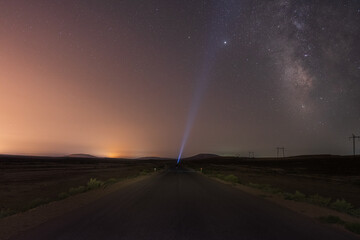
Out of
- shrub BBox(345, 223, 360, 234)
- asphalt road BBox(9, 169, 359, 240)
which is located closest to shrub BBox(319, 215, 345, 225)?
asphalt road BBox(9, 169, 359, 240)

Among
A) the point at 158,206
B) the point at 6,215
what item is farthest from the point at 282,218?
the point at 6,215

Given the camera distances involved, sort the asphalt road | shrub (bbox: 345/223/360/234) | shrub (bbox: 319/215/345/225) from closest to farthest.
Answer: the asphalt road → shrub (bbox: 345/223/360/234) → shrub (bbox: 319/215/345/225)

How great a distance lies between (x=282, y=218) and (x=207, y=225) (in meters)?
2.98

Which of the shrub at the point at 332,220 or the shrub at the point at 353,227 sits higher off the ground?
the shrub at the point at 353,227

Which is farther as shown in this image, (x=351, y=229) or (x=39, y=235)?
(x=351, y=229)

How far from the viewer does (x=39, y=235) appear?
718cm

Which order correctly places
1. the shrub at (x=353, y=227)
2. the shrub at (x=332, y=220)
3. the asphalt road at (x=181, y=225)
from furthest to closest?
the shrub at (x=332, y=220)
the shrub at (x=353, y=227)
the asphalt road at (x=181, y=225)

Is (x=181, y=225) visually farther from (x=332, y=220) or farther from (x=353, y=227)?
(x=332, y=220)

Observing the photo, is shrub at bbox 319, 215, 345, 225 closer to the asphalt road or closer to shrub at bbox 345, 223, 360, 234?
the asphalt road

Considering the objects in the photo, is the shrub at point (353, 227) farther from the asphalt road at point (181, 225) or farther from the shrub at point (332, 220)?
the shrub at point (332, 220)

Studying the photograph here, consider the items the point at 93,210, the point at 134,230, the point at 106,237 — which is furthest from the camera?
the point at 93,210

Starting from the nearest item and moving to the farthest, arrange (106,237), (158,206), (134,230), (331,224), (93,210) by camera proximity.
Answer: (106,237) → (134,230) → (331,224) → (93,210) → (158,206)

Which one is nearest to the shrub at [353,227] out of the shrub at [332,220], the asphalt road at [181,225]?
the asphalt road at [181,225]

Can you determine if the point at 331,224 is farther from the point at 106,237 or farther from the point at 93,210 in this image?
the point at 93,210
